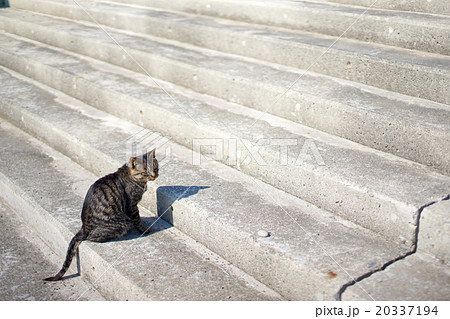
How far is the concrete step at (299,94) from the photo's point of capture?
2.79 meters

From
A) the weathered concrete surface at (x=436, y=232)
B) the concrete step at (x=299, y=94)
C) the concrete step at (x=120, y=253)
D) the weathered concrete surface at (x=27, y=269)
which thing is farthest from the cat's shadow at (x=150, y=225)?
the weathered concrete surface at (x=436, y=232)

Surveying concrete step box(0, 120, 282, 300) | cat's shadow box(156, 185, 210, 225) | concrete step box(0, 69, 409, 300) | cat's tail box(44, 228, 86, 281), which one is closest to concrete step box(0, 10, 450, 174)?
concrete step box(0, 69, 409, 300)

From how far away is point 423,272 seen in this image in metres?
2.16

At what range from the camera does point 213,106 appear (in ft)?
12.4

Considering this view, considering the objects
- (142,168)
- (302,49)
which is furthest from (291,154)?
(302,49)

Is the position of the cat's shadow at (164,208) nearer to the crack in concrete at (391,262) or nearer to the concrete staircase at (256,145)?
the concrete staircase at (256,145)

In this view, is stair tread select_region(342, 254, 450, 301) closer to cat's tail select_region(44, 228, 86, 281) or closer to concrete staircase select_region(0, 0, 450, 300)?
concrete staircase select_region(0, 0, 450, 300)

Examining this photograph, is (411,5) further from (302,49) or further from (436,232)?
(436,232)

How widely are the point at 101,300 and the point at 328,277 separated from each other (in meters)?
1.27

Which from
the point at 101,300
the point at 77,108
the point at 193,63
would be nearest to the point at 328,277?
the point at 101,300

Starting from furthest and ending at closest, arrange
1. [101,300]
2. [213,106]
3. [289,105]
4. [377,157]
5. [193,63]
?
[193,63], [213,106], [289,105], [377,157], [101,300]

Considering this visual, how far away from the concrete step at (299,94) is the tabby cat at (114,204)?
1.08 meters

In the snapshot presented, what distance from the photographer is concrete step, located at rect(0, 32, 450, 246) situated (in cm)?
245

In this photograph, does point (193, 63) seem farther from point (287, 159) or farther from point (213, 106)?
point (287, 159)
